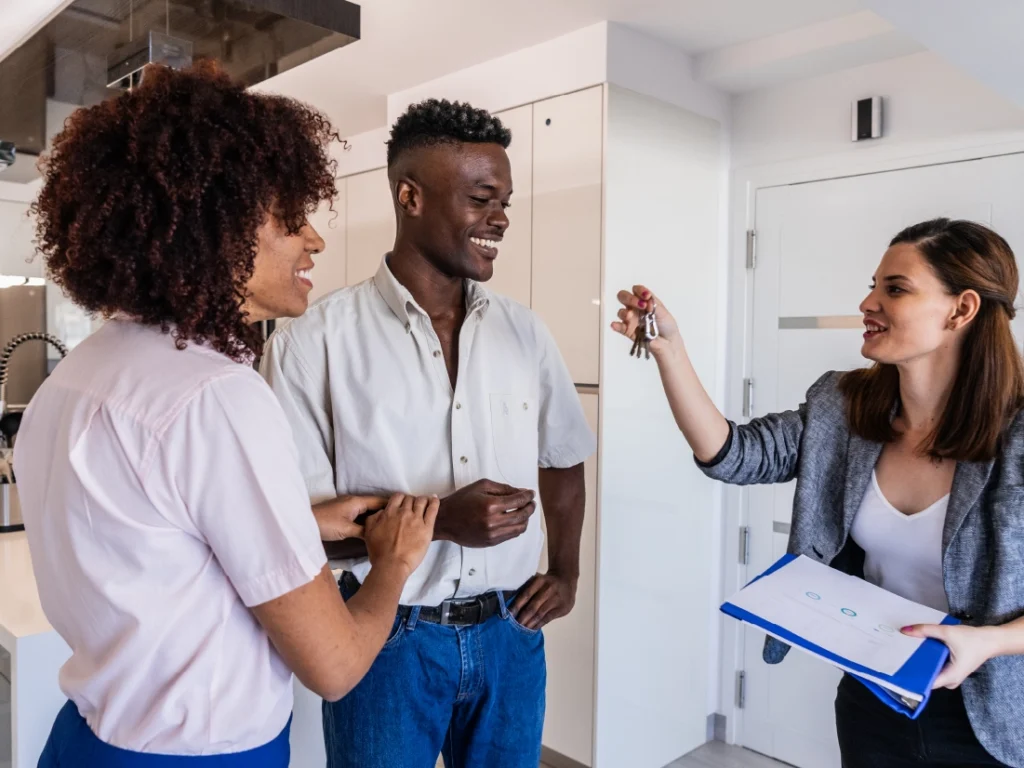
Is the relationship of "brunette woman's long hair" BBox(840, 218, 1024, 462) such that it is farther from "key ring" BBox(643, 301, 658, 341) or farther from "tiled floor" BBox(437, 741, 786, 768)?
"tiled floor" BBox(437, 741, 786, 768)

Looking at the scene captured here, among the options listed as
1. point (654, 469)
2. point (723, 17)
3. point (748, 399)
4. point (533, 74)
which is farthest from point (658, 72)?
point (654, 469)

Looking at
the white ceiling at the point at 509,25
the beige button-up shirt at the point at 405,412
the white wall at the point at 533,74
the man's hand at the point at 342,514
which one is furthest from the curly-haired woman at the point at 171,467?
the white wall at the point at 533,74

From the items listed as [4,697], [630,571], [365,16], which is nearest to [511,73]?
[365,16]

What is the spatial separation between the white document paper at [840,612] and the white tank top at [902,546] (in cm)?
11

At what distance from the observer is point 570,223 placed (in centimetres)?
266

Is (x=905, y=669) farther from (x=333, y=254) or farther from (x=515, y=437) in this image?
(x=333, y=254)

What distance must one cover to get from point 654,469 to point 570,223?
0.88m

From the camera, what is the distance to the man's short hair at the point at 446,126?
57.4 inches

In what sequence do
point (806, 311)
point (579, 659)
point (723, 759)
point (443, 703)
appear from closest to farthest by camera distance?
point (443, 703) < point (579, 659) < point (806, 311) < point (723, 759)

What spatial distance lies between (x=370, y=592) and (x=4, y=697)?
126 cm

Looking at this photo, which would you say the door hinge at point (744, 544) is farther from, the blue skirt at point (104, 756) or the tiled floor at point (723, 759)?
the blue skirt at point (104, 756)

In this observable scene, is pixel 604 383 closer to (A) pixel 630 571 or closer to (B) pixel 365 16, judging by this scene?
(A) pixel 630 571

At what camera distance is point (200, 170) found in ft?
2.78

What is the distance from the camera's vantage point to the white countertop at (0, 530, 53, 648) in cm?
159
